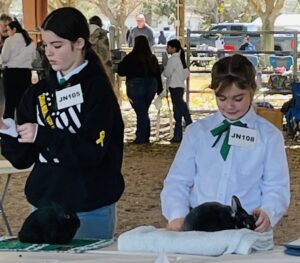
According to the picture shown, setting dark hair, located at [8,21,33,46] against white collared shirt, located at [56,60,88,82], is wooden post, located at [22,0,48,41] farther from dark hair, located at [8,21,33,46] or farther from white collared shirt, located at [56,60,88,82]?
white collared shirt, located at [56,60,88,82]

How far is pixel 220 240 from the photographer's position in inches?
78.5

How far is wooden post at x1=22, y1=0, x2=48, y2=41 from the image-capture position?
14516 mm

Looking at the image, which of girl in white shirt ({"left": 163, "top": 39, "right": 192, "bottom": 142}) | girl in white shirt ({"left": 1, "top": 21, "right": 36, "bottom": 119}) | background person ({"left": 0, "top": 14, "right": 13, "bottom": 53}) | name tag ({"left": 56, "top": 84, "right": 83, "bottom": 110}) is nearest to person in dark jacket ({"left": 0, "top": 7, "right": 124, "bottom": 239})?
name tag ({"left": 56, "top": 84, "right": 83, "bottom": 110})

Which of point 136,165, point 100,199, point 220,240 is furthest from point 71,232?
point 136,165

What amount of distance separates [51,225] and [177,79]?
7949mm

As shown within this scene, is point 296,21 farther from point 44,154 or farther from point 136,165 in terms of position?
point 44,154

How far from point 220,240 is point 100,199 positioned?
61 cm

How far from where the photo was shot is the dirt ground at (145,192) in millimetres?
5647

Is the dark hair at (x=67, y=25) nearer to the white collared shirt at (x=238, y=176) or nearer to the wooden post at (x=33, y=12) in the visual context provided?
the white collared shirt at (x=238, y=176)

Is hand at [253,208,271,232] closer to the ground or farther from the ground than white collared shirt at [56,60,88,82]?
closer to the ground

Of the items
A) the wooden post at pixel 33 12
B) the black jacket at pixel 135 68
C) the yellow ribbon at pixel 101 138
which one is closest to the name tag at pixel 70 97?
the yellow ribbon at pixel 101 138

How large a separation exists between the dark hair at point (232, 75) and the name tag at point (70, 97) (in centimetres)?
40

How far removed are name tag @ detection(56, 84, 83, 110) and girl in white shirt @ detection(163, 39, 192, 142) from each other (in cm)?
753

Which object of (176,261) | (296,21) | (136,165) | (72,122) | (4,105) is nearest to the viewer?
(176,261)
